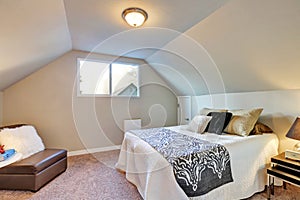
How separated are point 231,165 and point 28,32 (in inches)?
112

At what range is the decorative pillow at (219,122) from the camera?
2723mm

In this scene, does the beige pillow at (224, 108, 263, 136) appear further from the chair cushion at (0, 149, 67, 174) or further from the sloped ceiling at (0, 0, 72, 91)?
the sloped ceiling at (0, 0, 72, 91)

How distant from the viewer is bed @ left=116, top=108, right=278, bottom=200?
160 cm

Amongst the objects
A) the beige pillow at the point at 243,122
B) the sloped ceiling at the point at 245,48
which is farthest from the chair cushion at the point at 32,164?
the sloped ceiling at the point at 245,48

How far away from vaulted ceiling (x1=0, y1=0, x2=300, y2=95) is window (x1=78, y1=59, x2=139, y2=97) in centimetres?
58

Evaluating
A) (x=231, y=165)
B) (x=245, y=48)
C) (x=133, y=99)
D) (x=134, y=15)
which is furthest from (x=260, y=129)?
(x=133, y=99)

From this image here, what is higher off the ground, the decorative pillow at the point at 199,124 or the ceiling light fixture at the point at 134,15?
the ceiling light fixture at the point at 134,15

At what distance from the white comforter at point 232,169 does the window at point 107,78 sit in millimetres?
1935

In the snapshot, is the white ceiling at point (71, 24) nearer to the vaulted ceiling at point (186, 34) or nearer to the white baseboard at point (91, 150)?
the vaulted ceiling at point (186, 34)

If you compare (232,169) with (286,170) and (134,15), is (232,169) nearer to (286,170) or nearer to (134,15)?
(286,170)

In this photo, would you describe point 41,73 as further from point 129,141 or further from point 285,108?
point 285,108

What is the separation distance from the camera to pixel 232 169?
1960 mm

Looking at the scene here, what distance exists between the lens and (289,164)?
1909 millimetres

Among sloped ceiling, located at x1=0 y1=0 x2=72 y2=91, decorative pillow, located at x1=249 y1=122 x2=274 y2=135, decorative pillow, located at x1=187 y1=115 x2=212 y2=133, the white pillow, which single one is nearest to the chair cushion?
the white pillow
